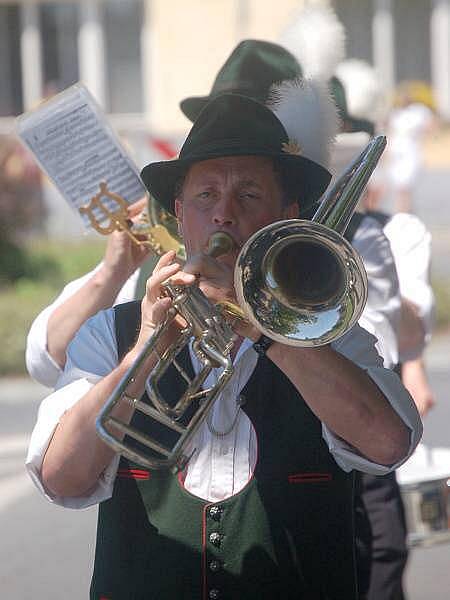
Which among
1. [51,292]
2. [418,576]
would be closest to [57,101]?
[418,576]

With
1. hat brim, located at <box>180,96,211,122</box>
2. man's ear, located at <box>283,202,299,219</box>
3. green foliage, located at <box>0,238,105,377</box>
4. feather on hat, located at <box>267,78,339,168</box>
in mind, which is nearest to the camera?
man's ear, located at <box>283,202,299,219</box>

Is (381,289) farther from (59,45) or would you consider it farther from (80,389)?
(59,45)

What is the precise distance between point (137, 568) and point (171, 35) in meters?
13.4

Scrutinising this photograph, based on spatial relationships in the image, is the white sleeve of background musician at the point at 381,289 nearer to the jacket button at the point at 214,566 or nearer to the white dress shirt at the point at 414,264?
the white dress shirt at the point at 414,264

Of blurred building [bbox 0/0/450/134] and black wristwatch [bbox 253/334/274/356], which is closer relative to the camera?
black wristwatch [bbox 253/334/274/356]

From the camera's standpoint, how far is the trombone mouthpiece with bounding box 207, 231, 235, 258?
80.8 inches

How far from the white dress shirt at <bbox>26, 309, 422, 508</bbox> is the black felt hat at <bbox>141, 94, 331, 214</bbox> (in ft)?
0.90

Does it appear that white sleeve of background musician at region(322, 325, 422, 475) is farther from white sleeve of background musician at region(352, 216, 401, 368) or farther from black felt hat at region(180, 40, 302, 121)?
black felt hat at region(180, 40, 302, 121)

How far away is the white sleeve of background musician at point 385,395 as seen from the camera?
2.13m

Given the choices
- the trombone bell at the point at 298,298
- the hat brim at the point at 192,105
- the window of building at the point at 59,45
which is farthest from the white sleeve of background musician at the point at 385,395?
the window of building at the point at 59,45

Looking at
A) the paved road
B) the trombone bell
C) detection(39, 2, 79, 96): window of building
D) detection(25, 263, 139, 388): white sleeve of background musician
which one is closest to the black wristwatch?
the trombone bell

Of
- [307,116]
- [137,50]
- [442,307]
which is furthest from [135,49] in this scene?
[307,116]

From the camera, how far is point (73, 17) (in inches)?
633

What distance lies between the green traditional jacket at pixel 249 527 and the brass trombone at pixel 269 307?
6.9 inches
